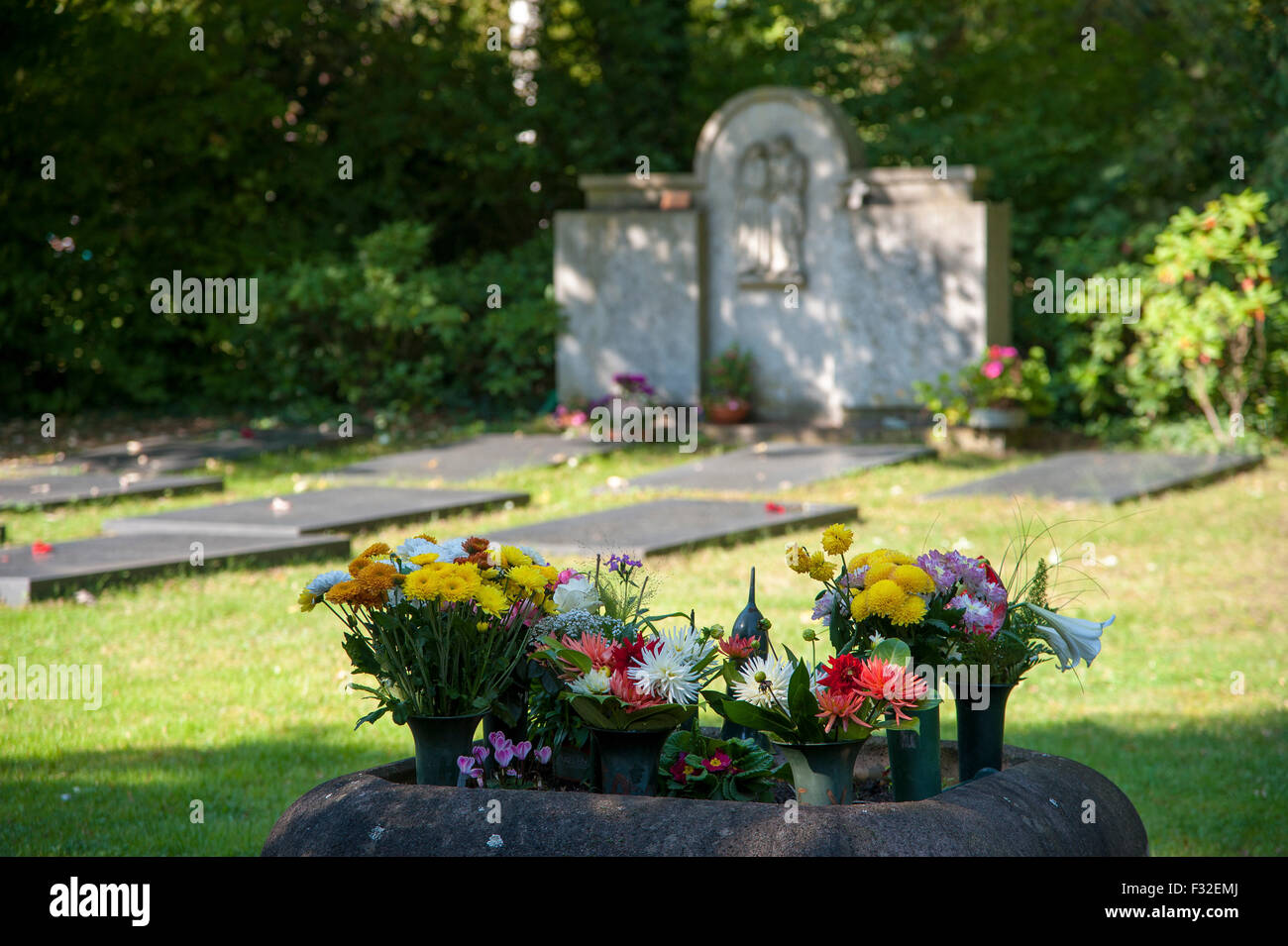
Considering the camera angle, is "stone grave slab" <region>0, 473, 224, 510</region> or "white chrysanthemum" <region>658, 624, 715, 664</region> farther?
"stone grave slab" <region>0, 473, 224, 510</region>

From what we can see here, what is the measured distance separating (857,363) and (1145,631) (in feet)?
18.1

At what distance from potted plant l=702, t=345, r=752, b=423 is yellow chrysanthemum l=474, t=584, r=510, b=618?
27.5 ft

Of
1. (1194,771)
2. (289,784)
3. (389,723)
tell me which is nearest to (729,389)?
(389,723)

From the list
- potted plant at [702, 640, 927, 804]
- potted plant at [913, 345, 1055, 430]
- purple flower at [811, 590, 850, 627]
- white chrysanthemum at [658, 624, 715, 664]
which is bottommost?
potted plant at [702, 640, 927, 804]

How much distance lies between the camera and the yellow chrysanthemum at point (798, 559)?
7.97ft

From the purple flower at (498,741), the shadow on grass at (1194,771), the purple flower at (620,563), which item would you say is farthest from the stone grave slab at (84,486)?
the purple flower at (498,741)

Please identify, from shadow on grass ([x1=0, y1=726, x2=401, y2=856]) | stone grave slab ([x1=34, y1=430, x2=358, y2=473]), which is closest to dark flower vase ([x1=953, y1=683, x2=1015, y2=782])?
shadow on grass ([x1=0, y1=726, x2=401, y2=856])

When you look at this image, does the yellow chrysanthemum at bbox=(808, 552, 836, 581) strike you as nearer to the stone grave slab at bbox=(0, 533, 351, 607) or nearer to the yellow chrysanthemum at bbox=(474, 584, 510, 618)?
the yellow chrysanthemum at bbox=(474, 584, 510, 618)

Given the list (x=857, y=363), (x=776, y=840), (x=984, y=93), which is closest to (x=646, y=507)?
(x=857, y=363)

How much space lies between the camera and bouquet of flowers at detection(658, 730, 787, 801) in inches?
94.2

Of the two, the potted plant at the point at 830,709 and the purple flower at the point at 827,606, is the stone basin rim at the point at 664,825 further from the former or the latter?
the purple flower at the point at 827,606

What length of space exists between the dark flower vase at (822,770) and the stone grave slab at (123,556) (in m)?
4.18

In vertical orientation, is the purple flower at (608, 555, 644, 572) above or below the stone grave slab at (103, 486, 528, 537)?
above
